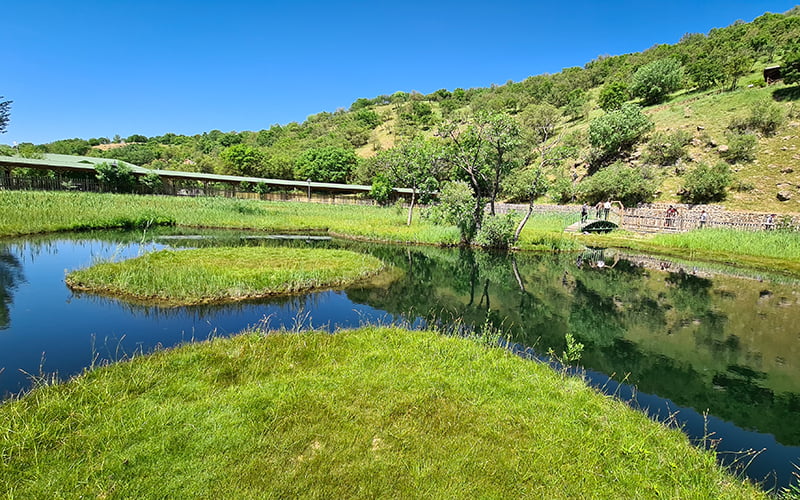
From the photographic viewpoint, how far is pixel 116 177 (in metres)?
38.8

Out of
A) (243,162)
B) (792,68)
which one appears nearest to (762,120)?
(792,68)

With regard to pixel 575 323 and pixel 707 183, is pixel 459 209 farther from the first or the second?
pixel 707 183

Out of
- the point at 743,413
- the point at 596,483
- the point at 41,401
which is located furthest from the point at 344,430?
the point at 743,413

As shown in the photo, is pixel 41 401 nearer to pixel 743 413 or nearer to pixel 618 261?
pixel 743 413

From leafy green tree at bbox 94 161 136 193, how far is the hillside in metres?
16.1

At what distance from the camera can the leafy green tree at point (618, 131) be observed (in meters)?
44.9

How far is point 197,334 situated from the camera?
7.51 m

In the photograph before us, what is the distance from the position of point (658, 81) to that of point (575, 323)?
64005mm

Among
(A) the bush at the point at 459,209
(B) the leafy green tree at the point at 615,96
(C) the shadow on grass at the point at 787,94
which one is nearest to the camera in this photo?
(A) the bush at the point at 459,209

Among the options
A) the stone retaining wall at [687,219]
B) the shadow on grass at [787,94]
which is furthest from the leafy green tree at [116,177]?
the shadow on grass at [787,94]

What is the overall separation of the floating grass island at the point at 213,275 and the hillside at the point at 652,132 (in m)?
10.3

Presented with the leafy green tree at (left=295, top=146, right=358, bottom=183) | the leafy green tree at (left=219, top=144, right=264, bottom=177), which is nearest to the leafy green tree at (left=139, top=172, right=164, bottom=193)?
the leafy green tree at (left=295, top=146, right=358, bottom=183)

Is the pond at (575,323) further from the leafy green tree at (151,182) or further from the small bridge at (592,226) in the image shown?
the leafy green tree at (151,182)

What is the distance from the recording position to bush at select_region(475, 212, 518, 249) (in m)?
20.7
